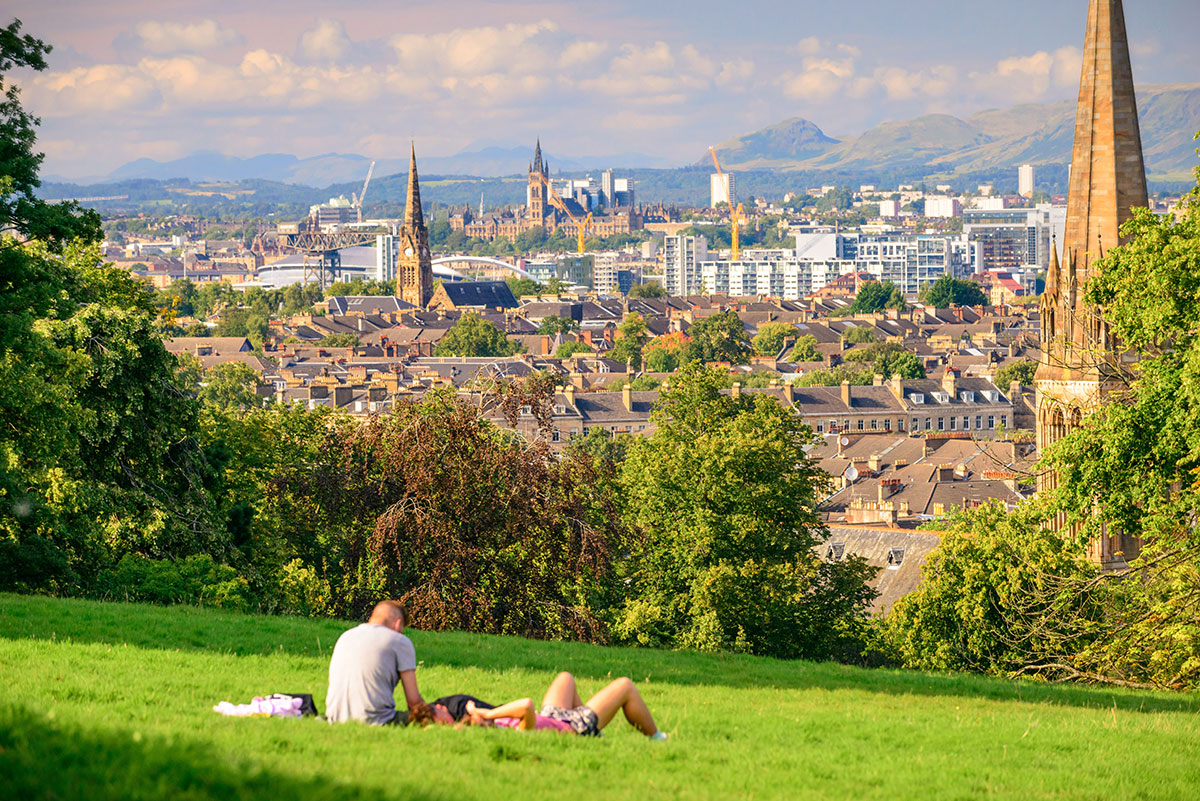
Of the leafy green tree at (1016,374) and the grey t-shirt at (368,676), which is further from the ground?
the grey t-shirt at (368,676)

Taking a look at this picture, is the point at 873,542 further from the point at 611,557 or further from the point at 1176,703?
the point at 1176,703

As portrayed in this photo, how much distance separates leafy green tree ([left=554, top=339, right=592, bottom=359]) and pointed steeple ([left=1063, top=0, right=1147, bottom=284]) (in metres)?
152

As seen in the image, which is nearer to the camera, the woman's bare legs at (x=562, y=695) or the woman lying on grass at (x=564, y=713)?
the woman lying on grass at (x=564, y=713)

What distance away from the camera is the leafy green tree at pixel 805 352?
180 metres

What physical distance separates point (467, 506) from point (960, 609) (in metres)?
12.9

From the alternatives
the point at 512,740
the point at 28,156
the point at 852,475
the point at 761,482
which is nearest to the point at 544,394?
the point at 761,482

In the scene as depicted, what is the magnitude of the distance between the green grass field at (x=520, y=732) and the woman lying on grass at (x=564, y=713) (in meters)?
0.18

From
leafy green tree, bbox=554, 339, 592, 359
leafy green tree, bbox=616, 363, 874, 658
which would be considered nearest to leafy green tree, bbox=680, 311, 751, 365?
leafy green tree, bbox=554, 339, 592, 359

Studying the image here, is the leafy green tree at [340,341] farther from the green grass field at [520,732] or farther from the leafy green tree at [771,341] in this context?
the green grass field at [520,732]

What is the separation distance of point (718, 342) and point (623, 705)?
168774 mm

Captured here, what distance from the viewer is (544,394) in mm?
29375

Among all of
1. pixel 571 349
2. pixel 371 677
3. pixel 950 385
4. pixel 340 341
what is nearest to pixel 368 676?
pixel 371 677

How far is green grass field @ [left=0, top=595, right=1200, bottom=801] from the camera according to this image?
8.47 metres

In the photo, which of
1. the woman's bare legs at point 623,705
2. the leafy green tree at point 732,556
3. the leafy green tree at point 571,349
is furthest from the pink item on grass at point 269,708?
the leafy green tree at point 571,349
